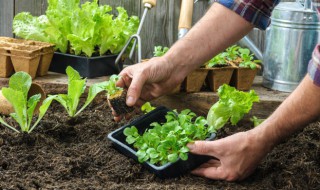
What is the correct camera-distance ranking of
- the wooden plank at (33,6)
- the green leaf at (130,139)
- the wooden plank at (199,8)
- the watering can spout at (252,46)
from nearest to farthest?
the green leaf at (130,139)
the watering can spout at (252,46)
the wooden plank at (199,8)
the wooden plank at (33,6)

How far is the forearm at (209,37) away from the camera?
250 centimetres

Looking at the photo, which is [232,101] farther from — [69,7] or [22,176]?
[69,7]

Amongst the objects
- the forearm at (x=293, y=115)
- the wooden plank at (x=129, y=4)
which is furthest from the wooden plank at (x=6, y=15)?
the forearm at (x=293, y=115)

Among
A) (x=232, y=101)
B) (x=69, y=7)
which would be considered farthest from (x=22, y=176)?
(x=69, y=7)

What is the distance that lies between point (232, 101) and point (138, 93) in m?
0.41

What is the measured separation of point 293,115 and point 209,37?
1.94 feet

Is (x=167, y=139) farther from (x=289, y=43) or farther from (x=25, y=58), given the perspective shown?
(x=289, y=43)

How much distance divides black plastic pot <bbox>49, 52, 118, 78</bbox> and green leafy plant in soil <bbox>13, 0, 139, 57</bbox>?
0.15 ft

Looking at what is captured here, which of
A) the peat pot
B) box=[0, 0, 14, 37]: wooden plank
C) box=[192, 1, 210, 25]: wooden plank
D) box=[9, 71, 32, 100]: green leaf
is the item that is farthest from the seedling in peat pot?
box=[0, 0, 14, 37]: wooden plank

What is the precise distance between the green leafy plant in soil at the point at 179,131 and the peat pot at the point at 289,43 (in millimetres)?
690

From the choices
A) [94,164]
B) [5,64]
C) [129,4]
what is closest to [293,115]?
[94,164]

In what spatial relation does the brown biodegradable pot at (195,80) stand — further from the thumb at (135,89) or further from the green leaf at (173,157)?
the green leaf at (173,157)

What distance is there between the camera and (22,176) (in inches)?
85.4

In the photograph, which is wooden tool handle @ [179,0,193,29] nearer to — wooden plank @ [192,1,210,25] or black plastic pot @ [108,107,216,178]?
wooden plank @ [192,1,210,25]
